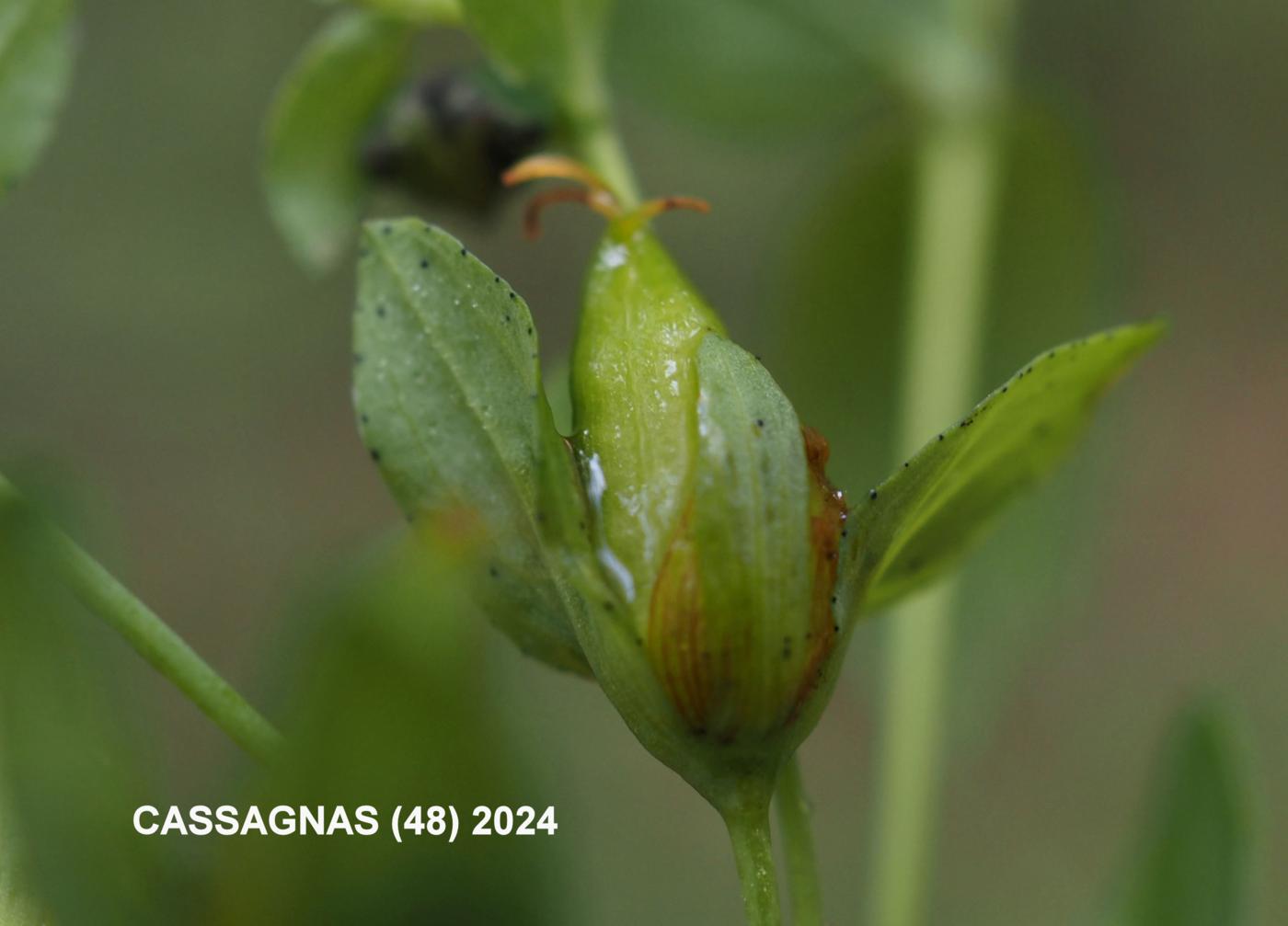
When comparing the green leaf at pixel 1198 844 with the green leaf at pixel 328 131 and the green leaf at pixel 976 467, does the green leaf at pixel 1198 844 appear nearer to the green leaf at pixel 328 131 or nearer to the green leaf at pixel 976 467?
the green leaf at pixel 976 467

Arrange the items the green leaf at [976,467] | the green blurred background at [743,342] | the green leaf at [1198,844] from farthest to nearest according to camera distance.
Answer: the green blurred background at [743,342], the green leaf at [1198,844], the green leaf at [976,467]

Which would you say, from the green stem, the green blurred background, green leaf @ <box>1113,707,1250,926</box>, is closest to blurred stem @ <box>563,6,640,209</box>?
the green stem

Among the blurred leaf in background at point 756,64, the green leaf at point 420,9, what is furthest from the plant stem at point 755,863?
the blurred leaf in background at point 756,64

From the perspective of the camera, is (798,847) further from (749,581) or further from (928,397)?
(928,397)

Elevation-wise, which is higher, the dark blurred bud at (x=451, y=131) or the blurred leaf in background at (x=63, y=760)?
the dark blurred bud at (x=451, y=131)

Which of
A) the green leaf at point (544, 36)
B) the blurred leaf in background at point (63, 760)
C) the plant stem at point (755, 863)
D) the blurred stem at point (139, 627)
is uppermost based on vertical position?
the green leaf at point (544, 36)
